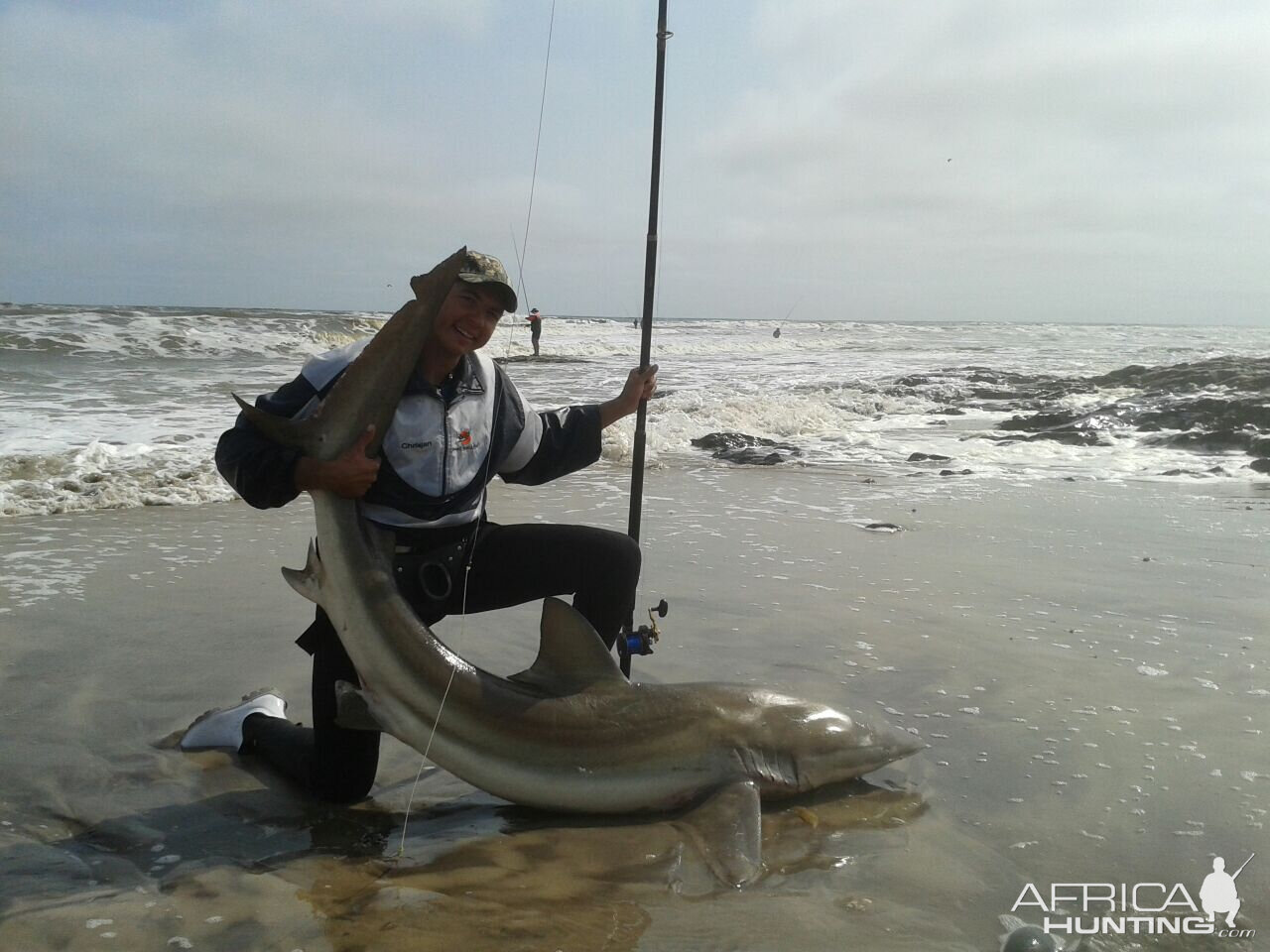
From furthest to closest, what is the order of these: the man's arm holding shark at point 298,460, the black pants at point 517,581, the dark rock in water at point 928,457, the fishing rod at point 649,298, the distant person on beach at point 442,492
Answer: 1. the dark rock in water at point 928,457
2. the fishing rod at point 649,298
3. the black pants at point 517,581
4. the distant person on beach at point 442,492
5. the man's arm holding shark at point 298,460

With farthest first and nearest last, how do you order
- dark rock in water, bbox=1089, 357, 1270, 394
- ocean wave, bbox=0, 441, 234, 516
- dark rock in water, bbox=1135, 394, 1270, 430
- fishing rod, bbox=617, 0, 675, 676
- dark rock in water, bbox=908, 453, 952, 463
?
dark rock in water, bbox=1089, 357, 1270, 394, dark rock in water, bbox=1135, 394, 1270, 430, dark rock in water, bbox=908, 453, 952, 463, ocean wave, bbox=0, 441, 234, 516, fishing rod, bbox=617, 0, 675, 676

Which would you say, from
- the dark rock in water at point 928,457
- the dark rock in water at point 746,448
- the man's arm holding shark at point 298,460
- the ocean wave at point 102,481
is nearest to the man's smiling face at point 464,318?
the man's arm holding shark at point 298,460

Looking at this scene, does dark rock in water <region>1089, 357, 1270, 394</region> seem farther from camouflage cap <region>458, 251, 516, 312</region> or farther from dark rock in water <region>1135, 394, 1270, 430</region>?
camouflage cap <region>458, 251, 516, 312</region>

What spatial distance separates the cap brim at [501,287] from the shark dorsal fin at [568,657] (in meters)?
1.02

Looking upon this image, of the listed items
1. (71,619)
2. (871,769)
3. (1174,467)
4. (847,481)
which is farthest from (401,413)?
(1174,467)

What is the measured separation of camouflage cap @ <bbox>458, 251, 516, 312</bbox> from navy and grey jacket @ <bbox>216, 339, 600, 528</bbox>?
277 mm

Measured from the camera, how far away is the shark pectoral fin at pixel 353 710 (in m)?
2.91

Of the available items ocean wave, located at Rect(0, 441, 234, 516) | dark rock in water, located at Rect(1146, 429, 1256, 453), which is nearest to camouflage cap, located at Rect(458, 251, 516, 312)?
ocean wave, located at Rect(0, 441, 234, 516)

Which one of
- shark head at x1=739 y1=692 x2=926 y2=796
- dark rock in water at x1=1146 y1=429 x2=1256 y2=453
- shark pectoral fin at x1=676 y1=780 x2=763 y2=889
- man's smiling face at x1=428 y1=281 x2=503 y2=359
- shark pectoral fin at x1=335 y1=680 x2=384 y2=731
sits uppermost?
man's smiling face at x1=428 y1=281 x2=503 y2=359

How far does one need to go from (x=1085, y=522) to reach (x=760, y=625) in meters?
3.60

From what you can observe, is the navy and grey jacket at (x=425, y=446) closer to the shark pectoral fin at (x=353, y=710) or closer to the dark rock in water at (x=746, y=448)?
the shark pectoral fin at (x=353, y=710)

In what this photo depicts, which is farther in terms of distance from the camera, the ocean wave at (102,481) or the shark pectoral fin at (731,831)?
the ocean wave at (102,481)

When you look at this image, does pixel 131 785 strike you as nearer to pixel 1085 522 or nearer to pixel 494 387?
pixel 494 387

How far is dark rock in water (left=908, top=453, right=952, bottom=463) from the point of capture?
415 inches
